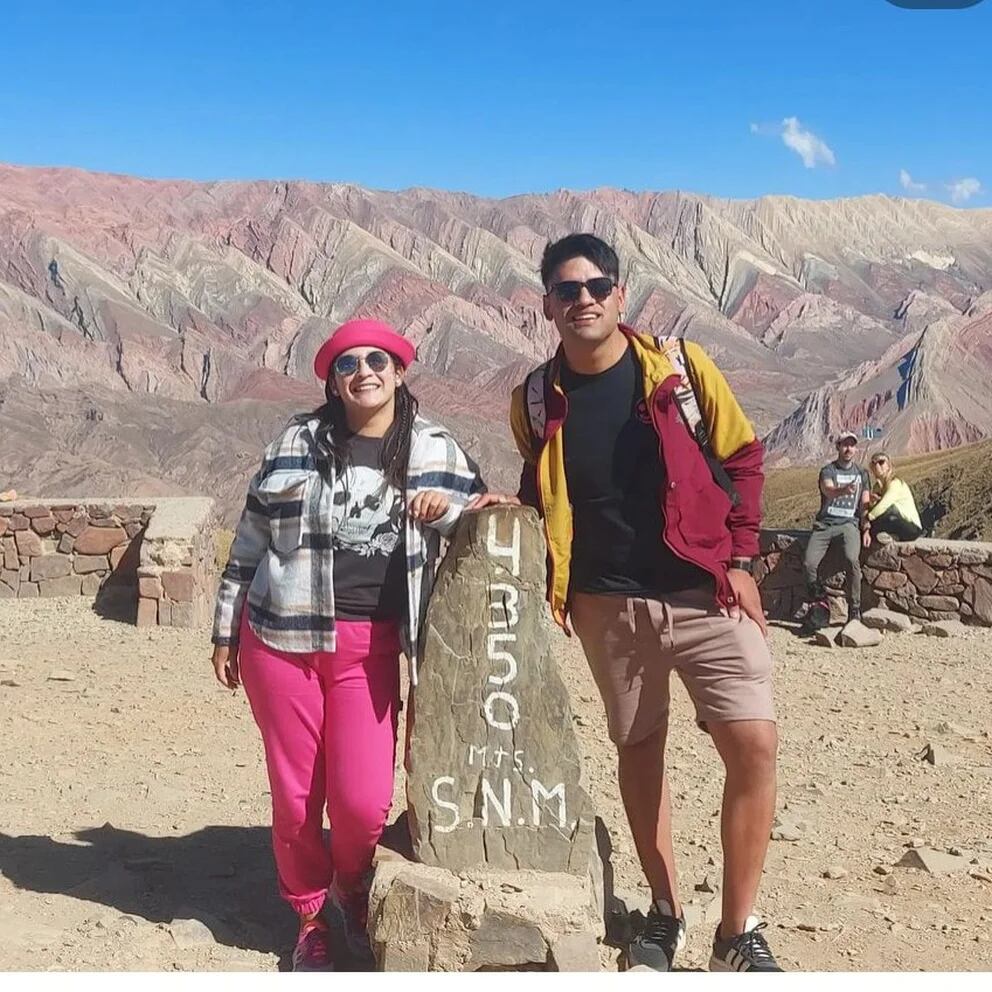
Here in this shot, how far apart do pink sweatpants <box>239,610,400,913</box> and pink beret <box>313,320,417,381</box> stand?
0.67 meters

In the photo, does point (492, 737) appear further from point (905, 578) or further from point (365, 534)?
point (905, 578)

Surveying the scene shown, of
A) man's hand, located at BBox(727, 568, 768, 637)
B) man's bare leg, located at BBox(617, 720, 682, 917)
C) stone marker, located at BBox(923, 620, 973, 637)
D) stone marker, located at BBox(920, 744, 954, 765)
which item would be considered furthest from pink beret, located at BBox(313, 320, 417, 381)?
stone marker, located at BBox(923, 620, 973, 637)

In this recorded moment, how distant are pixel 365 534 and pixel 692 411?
86 cm

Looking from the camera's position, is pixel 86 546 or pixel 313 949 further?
pixel 86 546

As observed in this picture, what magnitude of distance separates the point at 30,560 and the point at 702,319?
264ft

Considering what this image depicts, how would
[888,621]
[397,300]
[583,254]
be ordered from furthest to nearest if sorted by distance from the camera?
[397,300], [888,621], [583,254]

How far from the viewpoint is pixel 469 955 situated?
295 cm

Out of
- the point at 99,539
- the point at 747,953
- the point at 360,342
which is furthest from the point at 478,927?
the point at 99,539

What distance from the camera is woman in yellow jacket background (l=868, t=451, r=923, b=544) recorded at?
9.12 metres

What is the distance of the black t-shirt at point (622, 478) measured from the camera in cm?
281

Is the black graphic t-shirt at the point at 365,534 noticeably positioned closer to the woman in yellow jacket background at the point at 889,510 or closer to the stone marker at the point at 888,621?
the stone marker at the point at 888,621

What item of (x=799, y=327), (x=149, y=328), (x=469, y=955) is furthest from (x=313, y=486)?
(x=799, y=327)

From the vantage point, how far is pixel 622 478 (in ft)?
9.25

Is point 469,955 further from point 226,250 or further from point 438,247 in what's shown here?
point 438,247
